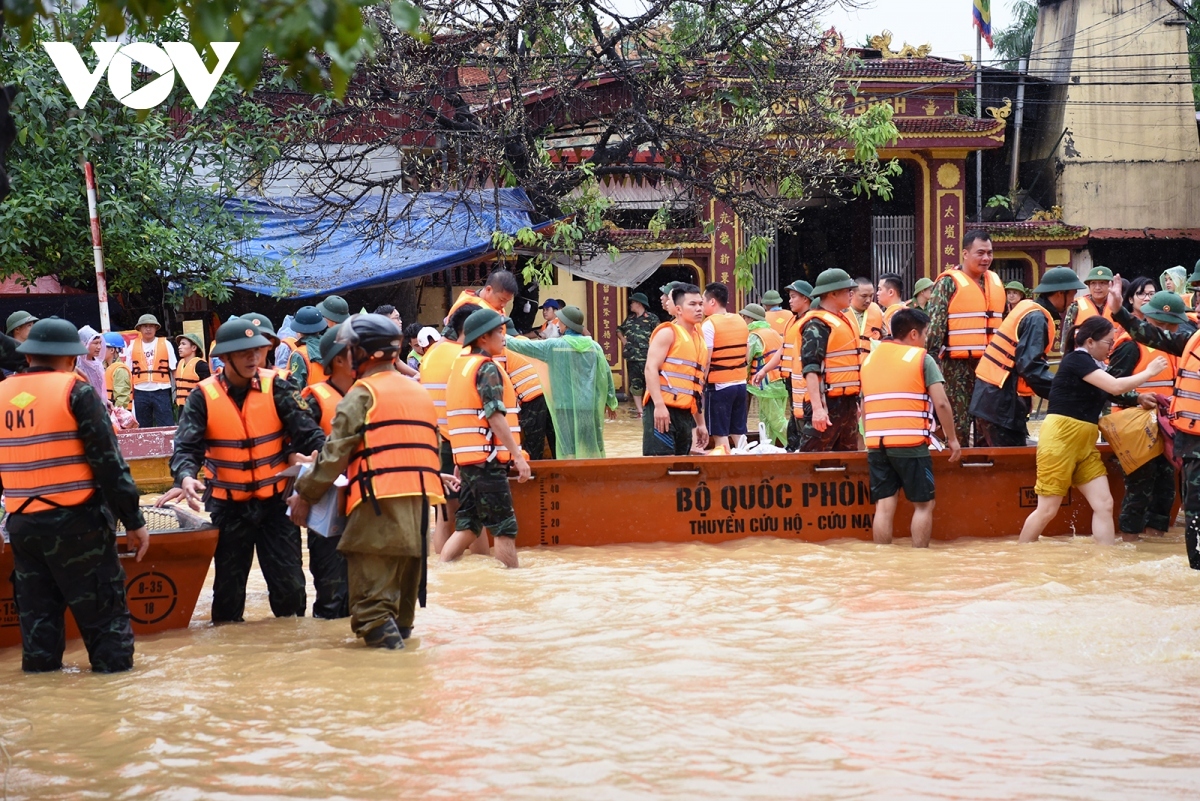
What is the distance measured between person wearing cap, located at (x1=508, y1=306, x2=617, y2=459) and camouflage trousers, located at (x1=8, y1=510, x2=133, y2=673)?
5124mm

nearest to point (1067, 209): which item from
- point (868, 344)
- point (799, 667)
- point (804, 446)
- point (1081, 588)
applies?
point (868, 344)

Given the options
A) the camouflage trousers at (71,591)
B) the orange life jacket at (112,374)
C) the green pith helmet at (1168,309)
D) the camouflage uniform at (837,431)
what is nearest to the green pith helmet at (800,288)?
the camouflage uniform at (837,431)

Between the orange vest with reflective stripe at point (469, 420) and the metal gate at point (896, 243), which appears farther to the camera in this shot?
the metal gate at point (896, 243)

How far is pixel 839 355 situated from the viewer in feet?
36.1

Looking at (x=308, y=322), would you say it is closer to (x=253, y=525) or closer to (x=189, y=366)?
(x=253, y=525)

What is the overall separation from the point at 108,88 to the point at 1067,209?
804 inches

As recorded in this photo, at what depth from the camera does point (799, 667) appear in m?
6.52

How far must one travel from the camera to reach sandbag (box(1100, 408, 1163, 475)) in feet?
31.3

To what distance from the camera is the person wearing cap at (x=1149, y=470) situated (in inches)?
379

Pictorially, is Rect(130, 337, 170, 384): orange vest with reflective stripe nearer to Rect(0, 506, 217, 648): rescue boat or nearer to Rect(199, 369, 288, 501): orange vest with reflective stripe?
Rect(0, 506, 217, 648): rescue boat

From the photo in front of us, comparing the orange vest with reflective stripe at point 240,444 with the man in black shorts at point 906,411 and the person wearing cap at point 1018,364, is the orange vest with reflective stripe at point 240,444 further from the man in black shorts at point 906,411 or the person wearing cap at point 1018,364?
the person wearing cap at point 1018,364

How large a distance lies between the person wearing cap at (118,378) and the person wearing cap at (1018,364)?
1106 centimetres

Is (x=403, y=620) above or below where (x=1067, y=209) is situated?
below

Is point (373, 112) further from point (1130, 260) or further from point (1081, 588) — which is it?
point (1130, 260)
